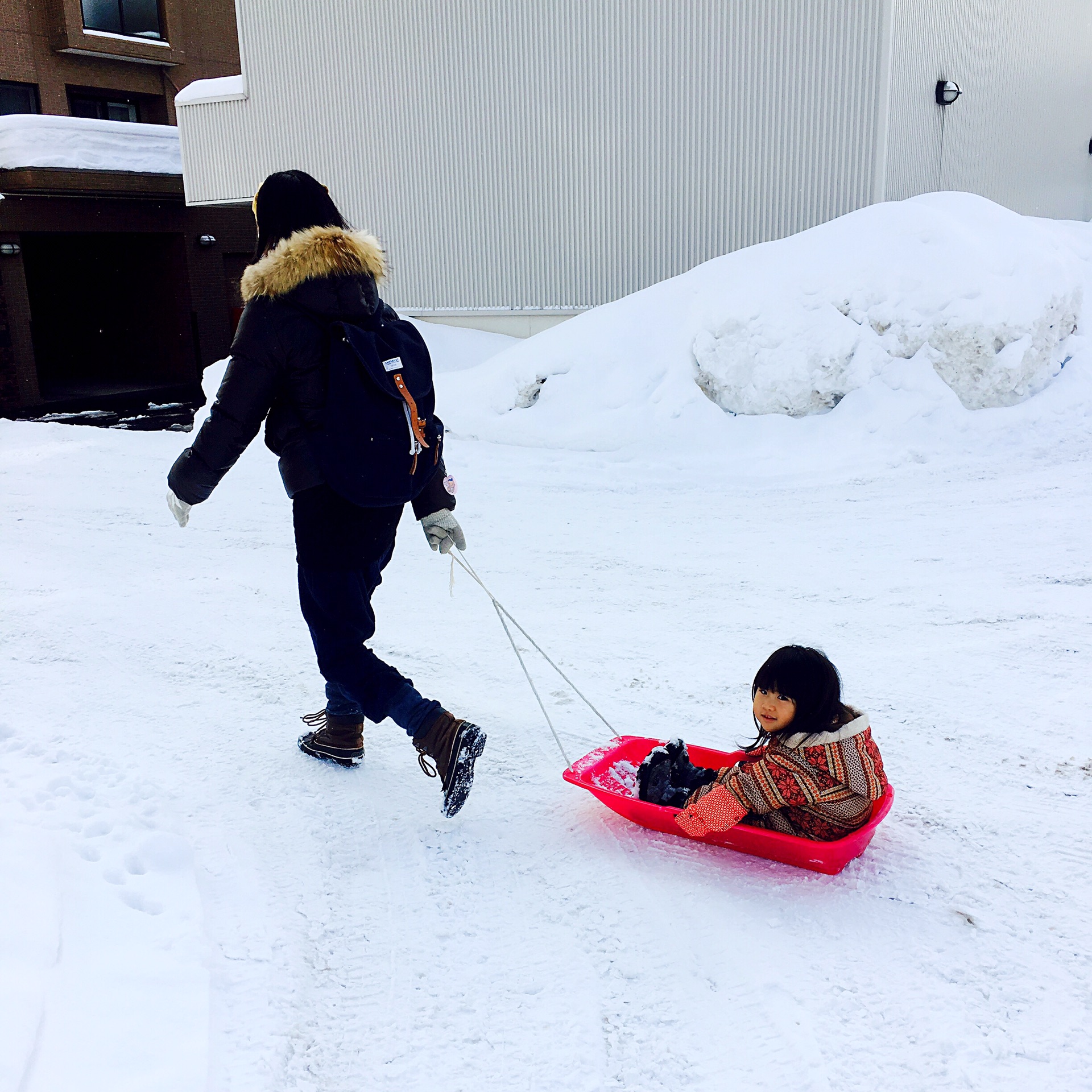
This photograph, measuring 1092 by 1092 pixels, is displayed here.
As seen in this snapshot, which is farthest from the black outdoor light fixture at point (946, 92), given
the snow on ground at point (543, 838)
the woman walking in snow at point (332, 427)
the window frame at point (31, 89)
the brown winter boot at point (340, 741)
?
the window frame at point (31, 89)

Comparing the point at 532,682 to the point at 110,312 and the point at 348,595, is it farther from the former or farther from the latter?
the point at 110,312

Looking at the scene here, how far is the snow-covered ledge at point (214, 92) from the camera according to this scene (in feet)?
49.4

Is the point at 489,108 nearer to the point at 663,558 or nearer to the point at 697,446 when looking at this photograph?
the point at 697,446

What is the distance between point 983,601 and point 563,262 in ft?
30.5

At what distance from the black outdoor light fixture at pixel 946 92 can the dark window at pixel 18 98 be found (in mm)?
16394

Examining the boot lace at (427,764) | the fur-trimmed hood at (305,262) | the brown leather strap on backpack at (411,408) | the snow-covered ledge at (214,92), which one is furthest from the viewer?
the snow-covered ledge at (214,92)

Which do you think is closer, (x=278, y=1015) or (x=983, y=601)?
(x=278, y=1015)

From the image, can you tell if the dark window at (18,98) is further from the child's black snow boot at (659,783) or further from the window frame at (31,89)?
the child's black snow boot at (659,783)

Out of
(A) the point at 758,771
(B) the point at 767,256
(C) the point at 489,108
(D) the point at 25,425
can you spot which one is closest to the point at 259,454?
(D) the point at 25,425

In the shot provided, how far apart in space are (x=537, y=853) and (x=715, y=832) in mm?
489

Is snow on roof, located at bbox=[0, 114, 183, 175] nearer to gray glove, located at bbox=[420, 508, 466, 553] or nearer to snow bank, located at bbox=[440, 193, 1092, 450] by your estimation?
snow bank, located at bbox=[440, 193, 1092, 450]

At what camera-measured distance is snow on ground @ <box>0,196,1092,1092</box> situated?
1.92 meters

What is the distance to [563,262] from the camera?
41.4ft

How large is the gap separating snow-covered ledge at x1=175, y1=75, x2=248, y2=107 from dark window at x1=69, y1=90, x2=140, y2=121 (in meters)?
4.64
